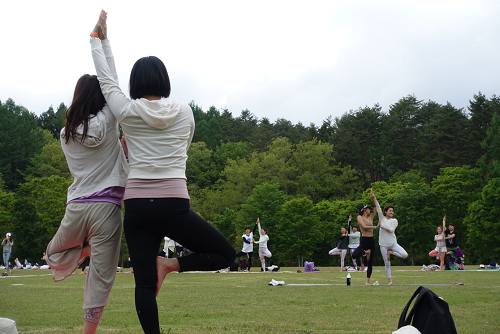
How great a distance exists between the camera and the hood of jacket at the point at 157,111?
3.79m

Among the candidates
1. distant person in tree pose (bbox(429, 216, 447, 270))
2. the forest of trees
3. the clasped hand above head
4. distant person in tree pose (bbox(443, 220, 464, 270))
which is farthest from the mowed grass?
the forest of trees

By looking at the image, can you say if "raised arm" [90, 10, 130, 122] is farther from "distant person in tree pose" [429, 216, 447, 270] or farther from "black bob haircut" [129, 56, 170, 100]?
"distant person in tree pose" [429, 216, 447, 270]

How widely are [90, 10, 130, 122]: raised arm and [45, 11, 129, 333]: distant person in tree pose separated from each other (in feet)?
0.55

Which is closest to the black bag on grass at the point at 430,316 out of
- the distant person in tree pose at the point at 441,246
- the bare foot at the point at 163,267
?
the bare foot at the point at 163,267

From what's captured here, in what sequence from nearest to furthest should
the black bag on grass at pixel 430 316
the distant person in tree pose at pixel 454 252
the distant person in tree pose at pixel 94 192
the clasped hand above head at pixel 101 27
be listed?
1. the black bag on grass at pixel 430 316
2. the distant person in tree pose at pixel 94 192
3. the clasped hand above head at pixel 101 27
4. the distant person in tree pose at pixel 454 252

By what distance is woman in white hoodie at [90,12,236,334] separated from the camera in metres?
3.74

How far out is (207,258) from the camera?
407cm

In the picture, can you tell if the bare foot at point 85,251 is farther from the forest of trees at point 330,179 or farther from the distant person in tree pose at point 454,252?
the forest of trees at point 330,179

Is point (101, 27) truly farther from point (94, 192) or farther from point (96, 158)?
point (94, 192)

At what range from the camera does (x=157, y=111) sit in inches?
151

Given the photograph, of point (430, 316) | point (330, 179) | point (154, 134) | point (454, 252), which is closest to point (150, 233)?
point (154, 134)

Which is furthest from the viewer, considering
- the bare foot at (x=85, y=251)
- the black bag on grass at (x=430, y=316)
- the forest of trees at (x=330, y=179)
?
the forest of trees at (x=330, y=179)

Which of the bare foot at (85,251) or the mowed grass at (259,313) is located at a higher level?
the bare foot at (85,251)

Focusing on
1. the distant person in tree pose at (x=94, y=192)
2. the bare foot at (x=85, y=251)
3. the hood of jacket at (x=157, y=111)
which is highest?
the hood of jacket at (x=157, y=111)
